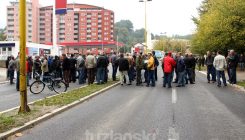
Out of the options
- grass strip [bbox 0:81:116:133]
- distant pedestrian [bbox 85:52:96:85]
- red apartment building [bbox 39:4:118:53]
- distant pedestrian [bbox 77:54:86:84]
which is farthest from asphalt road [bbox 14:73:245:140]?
red apartment building [bbox 39:4:118:53]

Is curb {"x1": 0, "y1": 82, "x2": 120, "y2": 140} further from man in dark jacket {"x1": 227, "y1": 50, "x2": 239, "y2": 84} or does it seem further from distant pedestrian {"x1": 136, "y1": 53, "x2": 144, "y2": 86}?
man in dark jacket {"x1": 227, "y1": 50, "x2": 239, "y2": 84}

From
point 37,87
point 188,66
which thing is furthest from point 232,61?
point 37,87

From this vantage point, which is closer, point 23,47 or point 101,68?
point 23,47

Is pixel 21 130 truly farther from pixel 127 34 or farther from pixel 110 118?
pixel 127 34

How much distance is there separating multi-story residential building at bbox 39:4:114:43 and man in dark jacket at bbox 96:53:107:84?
128 m

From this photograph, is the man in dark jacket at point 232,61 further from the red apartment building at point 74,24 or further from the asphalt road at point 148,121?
the red apartment building at point 74,24

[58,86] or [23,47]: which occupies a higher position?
[23,47]

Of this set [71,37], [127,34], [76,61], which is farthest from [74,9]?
[76,61]

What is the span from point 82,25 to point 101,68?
131 metres

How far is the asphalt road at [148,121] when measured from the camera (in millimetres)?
7975

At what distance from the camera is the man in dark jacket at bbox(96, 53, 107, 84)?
2186 centimetres

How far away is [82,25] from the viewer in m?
151

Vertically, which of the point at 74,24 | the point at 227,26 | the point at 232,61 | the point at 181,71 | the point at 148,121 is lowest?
the point at 148,121

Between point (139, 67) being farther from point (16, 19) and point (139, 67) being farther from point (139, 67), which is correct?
point (16, 19)
